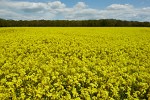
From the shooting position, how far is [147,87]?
9.71 m

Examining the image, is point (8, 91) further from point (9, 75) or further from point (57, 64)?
point (57, 64)

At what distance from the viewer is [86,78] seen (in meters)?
10.4

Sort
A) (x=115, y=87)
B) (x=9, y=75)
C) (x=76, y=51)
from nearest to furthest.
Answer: (x=115, y=87) < (x=9, y=75) < (x=76, y=51)

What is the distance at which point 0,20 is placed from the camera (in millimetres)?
59406

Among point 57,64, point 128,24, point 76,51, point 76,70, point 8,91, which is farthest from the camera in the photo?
point 128,24

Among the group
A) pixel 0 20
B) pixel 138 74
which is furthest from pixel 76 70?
pixel 0 20

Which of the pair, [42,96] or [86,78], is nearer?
[42,96]

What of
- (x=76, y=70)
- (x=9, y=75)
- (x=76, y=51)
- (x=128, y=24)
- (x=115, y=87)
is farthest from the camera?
(x=128, y=24)

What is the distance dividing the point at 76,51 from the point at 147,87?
24.0 feet

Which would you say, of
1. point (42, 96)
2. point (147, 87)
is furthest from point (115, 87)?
point (42, 96)

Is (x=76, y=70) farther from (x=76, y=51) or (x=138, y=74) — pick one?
(x=76, y=51)

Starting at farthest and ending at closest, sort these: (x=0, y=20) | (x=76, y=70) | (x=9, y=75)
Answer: (x=0, y=20), (x=76, y=70), (x=9, y=75)

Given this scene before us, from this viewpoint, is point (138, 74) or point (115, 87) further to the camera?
point (138, 74)

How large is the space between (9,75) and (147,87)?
4.27 m
